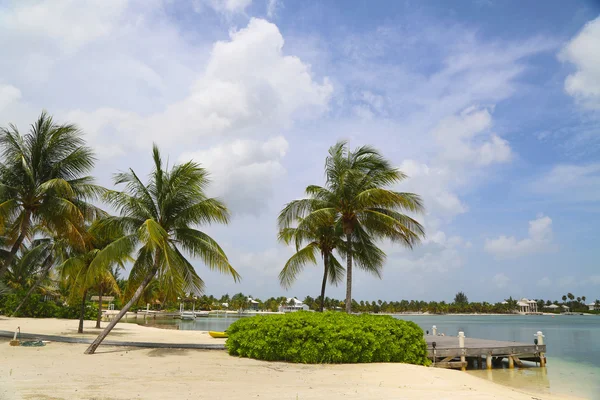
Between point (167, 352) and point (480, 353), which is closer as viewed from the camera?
point (167, 352)

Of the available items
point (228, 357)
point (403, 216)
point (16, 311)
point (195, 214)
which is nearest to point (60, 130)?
point (195, 214)

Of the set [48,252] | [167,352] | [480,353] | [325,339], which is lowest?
[480,353]

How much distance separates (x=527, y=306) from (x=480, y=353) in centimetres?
16437

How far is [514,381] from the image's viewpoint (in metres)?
16.7

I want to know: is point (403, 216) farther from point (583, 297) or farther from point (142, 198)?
point (583, 297)

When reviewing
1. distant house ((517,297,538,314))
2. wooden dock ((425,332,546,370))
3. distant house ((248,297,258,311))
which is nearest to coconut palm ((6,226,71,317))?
wooden dock ((425,332,546,370))

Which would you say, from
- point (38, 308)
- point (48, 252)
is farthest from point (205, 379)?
point (38, 308)

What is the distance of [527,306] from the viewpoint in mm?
160125

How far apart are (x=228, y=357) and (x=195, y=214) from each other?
192 inches

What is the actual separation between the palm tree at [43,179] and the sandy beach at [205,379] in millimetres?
4537

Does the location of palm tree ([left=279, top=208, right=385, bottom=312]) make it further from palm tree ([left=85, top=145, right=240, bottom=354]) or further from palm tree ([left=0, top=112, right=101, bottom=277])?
palm tree ([left=0, top=112, right=101, bottom=277])

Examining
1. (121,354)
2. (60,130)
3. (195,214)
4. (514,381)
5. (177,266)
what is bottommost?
(514,381)

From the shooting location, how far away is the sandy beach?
810 cm

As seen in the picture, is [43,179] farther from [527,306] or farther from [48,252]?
[527,306]
